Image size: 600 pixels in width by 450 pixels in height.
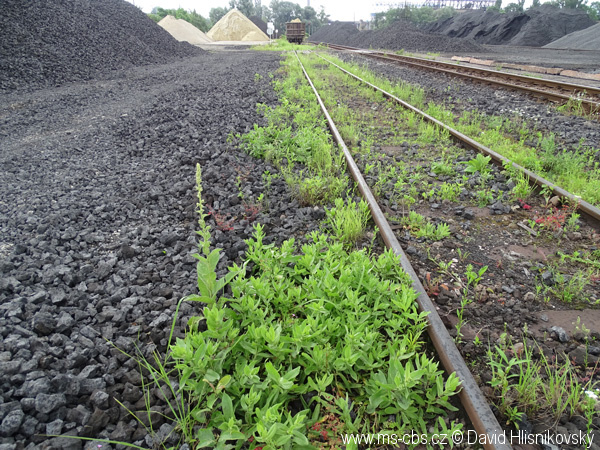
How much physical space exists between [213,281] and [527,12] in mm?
44472

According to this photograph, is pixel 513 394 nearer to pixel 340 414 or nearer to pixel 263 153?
pixel 340 414

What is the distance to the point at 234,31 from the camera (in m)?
51.3

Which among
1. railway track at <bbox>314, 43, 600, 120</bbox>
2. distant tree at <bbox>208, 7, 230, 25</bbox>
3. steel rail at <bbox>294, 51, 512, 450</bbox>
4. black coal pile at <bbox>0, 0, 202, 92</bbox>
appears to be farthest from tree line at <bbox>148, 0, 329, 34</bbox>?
steel rail at <bbox>294, 51, 512, 450</bbox>

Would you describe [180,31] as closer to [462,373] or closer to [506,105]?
[506,105]

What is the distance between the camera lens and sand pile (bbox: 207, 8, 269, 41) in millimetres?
50688

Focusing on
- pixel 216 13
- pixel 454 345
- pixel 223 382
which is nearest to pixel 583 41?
pixel 454 345

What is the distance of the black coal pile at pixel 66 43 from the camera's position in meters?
10.9

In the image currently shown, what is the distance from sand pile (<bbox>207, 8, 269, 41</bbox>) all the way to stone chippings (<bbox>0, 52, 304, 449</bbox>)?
50.5m

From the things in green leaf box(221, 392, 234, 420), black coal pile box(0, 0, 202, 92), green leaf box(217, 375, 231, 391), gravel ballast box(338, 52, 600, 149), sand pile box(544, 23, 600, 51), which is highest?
sand pile box(544, 23, 600, 51)

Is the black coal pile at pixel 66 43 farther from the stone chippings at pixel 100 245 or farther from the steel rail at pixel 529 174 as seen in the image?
the steel rail at pixel 529 174

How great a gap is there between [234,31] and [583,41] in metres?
42.7

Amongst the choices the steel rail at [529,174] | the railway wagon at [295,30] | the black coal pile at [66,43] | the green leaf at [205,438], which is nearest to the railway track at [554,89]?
the steel rail at [529,174]

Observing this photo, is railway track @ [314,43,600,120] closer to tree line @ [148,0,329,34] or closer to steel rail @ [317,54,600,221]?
steel rail @ [317,54,600,221]

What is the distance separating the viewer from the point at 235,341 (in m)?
1.90
